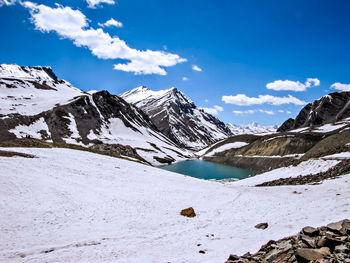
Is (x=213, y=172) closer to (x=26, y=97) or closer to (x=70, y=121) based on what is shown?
(x=70, y=121)

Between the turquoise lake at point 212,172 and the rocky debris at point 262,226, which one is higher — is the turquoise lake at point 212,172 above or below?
above

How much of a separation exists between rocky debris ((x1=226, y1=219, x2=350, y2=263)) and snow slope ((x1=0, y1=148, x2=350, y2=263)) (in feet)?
6.13

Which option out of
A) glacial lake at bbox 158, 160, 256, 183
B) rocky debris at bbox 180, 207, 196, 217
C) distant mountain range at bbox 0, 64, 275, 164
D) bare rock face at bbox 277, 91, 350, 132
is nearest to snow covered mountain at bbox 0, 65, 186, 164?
distant mountain range at bbox 0, 64, 275, 164

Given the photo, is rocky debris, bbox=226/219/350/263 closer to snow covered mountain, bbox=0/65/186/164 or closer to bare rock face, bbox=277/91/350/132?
snow covered mountain, bbox=0/65/186/164

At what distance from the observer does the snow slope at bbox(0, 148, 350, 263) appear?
1409 centimetres

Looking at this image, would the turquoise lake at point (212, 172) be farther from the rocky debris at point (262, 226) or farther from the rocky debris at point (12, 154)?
the rocky debris at point (262, 226)

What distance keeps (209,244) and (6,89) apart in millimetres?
156013

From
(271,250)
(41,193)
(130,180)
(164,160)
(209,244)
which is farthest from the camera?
(164,160)

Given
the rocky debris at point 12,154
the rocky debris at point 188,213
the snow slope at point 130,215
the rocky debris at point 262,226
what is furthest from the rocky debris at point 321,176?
the rocky debris at point 12,154

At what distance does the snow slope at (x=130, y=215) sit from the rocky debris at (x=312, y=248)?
1.87 metres

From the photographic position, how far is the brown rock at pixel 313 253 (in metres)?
9.44

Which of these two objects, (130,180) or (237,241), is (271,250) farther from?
(130,180)

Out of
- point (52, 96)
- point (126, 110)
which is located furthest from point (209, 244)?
point (126, 110)

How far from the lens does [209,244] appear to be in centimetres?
1523
